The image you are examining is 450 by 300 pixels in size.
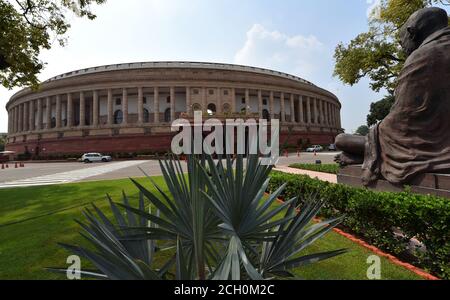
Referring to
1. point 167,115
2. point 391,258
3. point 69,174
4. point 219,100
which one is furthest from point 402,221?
point 167,115

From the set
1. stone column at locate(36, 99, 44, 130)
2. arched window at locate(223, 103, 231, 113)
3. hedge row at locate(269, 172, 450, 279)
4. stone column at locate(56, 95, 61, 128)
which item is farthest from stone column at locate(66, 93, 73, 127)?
hedge row at locate(269, 172, 450, 279)

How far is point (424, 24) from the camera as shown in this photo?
5.49 m

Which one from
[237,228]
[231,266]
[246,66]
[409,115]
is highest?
[246,66]

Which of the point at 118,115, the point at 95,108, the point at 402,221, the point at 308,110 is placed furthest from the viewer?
the point at 308,110

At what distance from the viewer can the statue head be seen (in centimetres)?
544

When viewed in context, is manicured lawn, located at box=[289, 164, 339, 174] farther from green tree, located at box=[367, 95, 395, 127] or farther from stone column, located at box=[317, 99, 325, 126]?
green tree, located at box=[367, 95, 395, 127]

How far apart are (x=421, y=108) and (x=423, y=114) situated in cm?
13

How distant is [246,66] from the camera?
168ft

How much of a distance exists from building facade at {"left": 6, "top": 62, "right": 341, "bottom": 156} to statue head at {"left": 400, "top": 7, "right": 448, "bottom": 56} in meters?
33.1

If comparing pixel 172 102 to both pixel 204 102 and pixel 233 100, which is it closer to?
pixel 204 102
